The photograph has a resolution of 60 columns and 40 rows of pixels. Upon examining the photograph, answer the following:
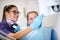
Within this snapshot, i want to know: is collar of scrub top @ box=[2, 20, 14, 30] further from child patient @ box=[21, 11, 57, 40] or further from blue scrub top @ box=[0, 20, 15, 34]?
child patient @ box=[21, 11, 57, 40]

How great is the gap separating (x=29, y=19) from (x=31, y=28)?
7 centimetres

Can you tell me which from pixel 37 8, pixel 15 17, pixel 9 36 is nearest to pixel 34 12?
pixel 37 8

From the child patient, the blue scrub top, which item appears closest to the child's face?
the child patient

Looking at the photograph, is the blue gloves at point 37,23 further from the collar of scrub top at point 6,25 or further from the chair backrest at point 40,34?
the collar of scrub top at point 6,25

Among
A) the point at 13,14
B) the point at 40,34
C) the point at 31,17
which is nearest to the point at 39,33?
the point at 40,34

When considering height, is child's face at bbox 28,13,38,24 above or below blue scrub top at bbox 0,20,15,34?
above

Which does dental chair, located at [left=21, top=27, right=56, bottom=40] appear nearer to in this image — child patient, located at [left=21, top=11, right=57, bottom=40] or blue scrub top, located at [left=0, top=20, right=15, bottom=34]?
child patient, located at [left=21, top=11, right=57, bottom=40]

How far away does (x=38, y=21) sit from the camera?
1031 mm

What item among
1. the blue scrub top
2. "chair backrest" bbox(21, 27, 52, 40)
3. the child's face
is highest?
the child's face

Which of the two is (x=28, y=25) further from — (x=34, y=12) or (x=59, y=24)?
(x=59, y=24)

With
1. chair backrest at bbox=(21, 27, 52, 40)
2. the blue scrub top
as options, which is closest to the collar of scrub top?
the blue scrub top

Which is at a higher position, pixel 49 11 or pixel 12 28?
pixel 49 11

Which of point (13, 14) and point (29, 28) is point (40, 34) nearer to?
point (29, 28)

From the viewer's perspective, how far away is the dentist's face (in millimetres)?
1075
